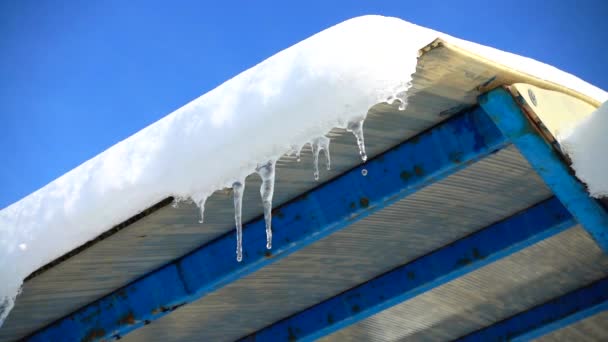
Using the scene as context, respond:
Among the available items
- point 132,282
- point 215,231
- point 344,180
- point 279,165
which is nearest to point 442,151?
point 344,180

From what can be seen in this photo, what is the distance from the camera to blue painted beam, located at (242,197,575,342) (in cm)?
405

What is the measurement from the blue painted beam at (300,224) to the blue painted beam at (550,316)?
9.95ft

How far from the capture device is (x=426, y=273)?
173 inches

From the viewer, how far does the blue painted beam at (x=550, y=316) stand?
5.34 metres

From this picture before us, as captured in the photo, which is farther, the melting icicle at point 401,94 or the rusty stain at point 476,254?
the rusty stain at point 476,254

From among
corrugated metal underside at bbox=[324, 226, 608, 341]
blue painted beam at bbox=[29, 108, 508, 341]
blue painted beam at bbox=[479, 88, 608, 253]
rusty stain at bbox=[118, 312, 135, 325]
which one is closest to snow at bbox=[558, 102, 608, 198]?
blue painted beam at bbox=[479, 88, 608, 253]

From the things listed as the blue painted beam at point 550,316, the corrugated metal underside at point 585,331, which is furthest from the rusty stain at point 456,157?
the corrugated metal underside at point 585,331

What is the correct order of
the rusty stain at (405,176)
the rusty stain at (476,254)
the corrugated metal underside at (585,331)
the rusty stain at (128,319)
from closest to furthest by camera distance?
1. the rusty stain at (405,176)
2. the rusty stain at (128,319)
3. the rusty stain at (476,254)
4. the corrugated metal underside at (585,331)

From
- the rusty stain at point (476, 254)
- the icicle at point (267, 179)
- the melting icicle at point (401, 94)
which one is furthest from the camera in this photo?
the rusty stain at point (476, 254)

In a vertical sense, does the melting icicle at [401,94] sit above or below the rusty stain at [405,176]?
below

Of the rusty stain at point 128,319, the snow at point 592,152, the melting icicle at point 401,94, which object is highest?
the rusty stain at point 128,319

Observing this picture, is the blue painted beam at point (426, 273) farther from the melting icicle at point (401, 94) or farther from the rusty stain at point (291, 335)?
the melting icicle at point (401, 94)

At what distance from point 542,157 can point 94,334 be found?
2.85 meters

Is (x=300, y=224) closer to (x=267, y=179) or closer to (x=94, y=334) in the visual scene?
(x=267, y=179)
